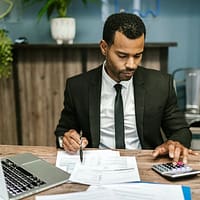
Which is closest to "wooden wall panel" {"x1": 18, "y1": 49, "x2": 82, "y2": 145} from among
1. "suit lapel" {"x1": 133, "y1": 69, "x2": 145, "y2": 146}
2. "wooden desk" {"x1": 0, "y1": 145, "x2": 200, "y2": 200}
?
"suit lapel" {"x1": 133, "y1": 69, "x2": 145, "y2": 146}

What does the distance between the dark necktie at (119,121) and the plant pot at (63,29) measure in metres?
1.07

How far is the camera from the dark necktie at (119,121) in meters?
1.51

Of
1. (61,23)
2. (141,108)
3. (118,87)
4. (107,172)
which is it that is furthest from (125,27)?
(61,23)

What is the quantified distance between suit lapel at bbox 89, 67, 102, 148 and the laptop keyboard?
19.8 inches

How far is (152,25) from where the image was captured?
2.72 m

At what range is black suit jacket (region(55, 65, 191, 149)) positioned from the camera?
61.2 inches

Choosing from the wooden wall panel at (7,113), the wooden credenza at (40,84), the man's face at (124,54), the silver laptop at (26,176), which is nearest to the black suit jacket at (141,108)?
the man's face at (124,54)

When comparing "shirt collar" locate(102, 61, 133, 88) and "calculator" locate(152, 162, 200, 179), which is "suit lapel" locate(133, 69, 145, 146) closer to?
"shirt collar" locate(102, 61, 133, 88)

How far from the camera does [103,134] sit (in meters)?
1.57

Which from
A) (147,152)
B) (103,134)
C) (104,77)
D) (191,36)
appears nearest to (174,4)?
(191,36)

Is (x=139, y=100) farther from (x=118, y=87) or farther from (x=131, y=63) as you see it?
(x=131, y=63)

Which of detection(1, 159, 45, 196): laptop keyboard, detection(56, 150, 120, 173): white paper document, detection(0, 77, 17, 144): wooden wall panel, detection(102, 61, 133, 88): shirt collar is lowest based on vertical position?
detection(0, 77, 17, 144): wooden wall panel

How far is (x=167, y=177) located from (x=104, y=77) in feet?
Result: 2.35

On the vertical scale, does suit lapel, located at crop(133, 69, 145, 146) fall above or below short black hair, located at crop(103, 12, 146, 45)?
below
